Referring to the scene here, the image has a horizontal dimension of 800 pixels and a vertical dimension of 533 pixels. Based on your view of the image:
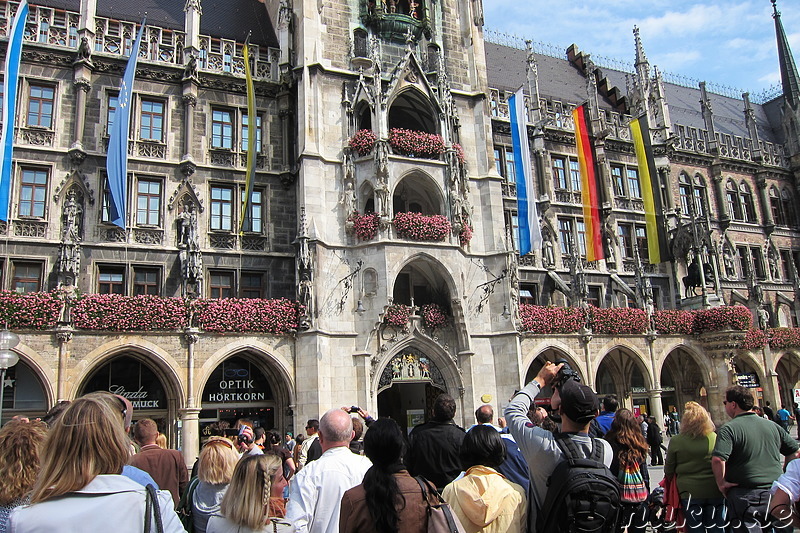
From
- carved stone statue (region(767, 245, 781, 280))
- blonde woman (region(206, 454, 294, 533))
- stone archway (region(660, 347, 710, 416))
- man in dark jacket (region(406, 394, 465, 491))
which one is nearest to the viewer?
blonde woman (region(206, 454, 294, 533))

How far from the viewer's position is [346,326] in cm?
2172

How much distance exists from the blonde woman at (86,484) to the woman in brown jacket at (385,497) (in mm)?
1121

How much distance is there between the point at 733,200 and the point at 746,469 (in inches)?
1288

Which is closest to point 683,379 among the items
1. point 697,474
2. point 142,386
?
point 142,386

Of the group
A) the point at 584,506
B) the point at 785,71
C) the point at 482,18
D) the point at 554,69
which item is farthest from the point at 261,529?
the point at 785,71

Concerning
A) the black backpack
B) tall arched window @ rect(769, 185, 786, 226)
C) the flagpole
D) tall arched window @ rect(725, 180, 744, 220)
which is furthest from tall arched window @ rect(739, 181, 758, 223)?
the black backpack

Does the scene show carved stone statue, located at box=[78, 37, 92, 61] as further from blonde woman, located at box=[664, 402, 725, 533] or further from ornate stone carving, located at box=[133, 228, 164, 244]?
blonde woman, located at box=[664, 402, 725, 533]

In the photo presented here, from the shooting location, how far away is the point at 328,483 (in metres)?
4.53

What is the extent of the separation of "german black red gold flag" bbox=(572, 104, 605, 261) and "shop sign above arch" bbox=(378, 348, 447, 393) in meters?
9.45

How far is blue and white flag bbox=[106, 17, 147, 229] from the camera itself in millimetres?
19680

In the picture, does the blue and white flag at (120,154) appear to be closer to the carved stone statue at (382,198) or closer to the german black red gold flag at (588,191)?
the carved stone statue at (382,198)

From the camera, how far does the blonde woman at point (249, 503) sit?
154 inches

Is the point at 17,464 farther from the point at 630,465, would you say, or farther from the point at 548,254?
the point at 548,254

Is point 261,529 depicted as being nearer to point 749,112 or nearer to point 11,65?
point 11,65
